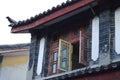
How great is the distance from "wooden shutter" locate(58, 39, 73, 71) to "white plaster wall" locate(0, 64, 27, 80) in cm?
670

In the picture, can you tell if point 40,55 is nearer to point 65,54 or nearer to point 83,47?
point 65,54

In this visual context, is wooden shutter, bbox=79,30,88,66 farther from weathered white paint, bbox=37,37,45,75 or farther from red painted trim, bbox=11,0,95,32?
weathered white paint, bbox=37,37,45,75

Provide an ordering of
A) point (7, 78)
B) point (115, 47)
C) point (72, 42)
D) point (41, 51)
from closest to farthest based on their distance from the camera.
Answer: point (115, 47), point (72, 42), point (41, 51), point (7, 78)

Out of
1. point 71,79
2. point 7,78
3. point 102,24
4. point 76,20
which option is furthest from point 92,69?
→ point 7,78

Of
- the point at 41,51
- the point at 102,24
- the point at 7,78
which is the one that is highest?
the point at 102,24

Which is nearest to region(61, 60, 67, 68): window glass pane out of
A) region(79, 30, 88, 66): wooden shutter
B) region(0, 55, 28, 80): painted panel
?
region(79, 30, 88, 66): wooden shutter

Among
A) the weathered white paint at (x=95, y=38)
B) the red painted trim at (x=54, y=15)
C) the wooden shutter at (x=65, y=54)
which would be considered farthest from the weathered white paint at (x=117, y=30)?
the wooden shutter at (x=65, y=54)

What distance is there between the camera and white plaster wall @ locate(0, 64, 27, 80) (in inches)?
699

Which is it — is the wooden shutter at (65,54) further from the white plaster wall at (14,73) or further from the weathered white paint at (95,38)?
the white plaster wall at (14,73)

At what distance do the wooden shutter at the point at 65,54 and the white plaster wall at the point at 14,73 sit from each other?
22.0 feet

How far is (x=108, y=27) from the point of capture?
1032cm

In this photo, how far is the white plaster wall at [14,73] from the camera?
58.3ft

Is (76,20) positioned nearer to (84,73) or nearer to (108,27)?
(108,27)

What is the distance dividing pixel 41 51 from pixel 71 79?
2591mm
